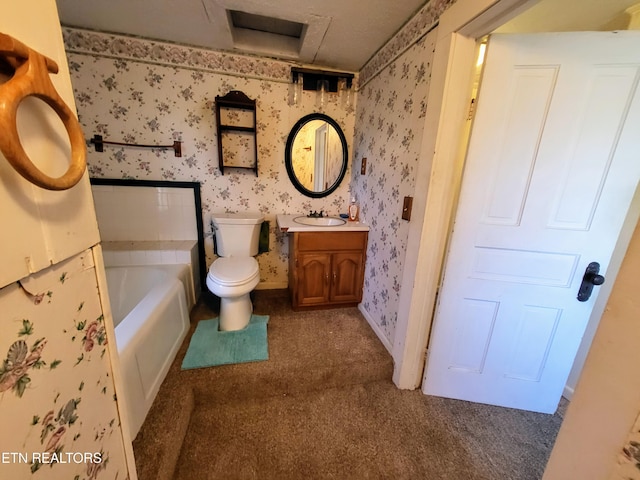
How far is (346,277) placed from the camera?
221 cm

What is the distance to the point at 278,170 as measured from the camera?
2387 millimetres

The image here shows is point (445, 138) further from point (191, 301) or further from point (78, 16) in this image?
point (78, 16)

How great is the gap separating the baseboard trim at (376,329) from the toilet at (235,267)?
0.95m

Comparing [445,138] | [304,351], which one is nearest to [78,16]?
[445,138]

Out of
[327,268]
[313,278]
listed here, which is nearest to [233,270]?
[313,278]

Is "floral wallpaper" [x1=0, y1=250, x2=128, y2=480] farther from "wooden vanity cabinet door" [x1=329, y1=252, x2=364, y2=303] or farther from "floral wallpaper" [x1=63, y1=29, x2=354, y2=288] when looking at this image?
"floral wallpaper" [x1=63, y1=29, x2=354, y2=288]

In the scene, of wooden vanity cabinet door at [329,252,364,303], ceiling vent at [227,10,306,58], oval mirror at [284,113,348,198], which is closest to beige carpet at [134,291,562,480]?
wooden vanity cabinet door at [329,252,364,303]

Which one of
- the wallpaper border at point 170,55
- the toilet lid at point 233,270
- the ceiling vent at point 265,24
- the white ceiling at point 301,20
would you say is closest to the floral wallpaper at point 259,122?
the wallpaper border at point 170,55

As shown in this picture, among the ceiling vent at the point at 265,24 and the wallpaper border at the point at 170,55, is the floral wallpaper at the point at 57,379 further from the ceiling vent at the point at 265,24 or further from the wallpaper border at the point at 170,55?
the wallpaper border at the point at 170,55

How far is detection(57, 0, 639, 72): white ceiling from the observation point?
1.36m

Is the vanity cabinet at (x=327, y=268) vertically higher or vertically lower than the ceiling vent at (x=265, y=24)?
lower

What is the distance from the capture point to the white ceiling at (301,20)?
136 centimetres

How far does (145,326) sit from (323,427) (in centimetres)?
106

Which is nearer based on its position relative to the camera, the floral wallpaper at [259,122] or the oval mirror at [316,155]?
the floral wallpaper at [259,122]
